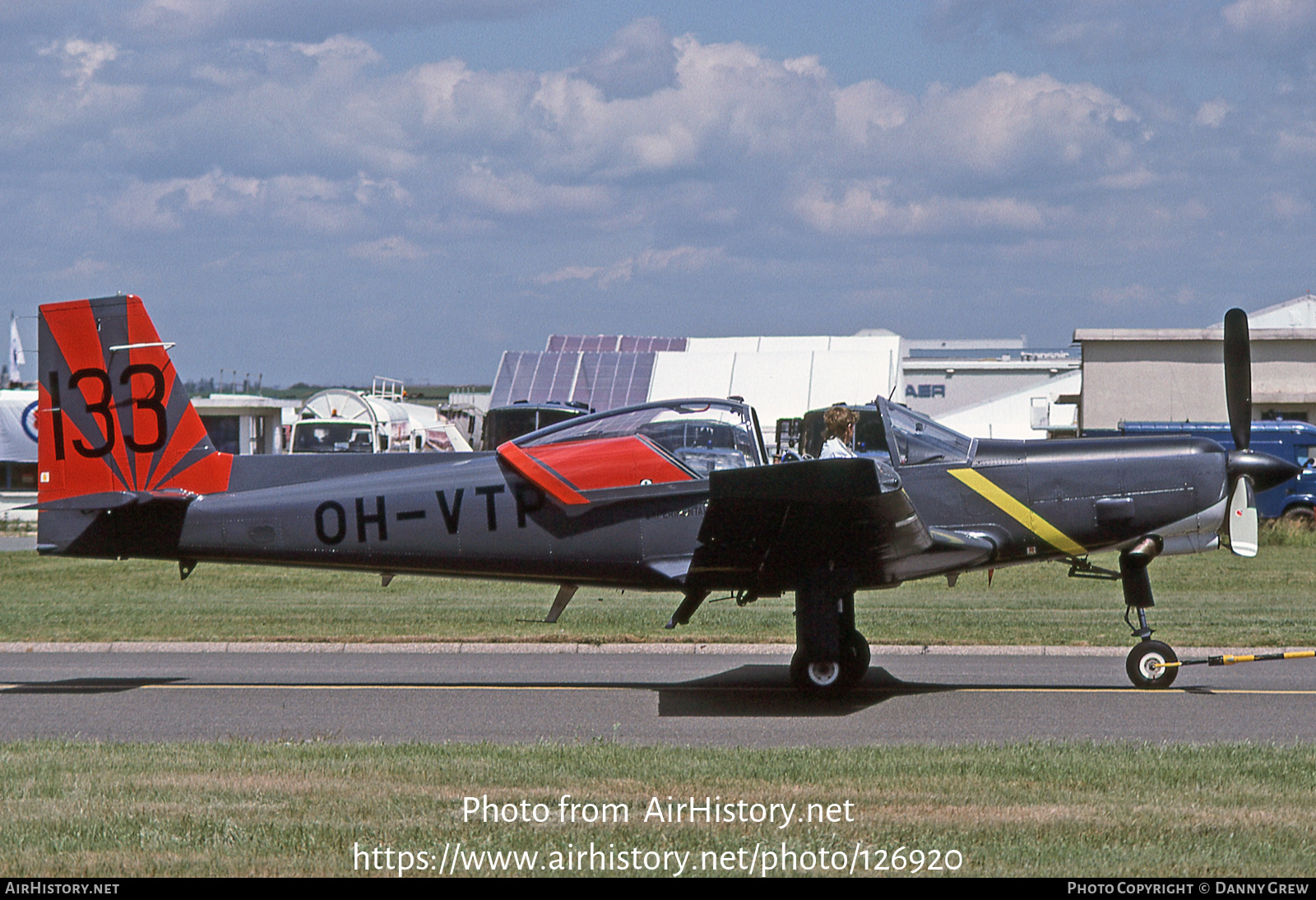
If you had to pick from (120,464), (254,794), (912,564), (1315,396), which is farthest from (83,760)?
(1315,396)

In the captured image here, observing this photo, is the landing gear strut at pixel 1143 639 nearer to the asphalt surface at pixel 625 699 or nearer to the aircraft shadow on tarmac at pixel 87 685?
the asphalt surface at pixel 625 699

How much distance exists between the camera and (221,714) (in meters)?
9.23

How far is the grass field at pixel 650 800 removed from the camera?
5.27 metres

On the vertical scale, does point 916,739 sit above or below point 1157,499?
below

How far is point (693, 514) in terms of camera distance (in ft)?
31.1

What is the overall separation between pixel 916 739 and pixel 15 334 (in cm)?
5656

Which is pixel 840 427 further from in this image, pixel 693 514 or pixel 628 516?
pixel 628 516

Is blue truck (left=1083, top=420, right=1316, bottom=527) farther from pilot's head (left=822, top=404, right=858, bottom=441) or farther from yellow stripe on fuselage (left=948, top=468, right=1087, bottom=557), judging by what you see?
pilot's head (left=822, top=404, right=858, bottom=441)

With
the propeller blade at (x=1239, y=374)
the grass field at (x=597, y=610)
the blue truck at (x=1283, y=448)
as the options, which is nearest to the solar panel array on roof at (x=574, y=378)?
the blue truck at (x=1283, y=448)

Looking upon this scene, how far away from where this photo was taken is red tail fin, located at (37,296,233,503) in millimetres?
10156

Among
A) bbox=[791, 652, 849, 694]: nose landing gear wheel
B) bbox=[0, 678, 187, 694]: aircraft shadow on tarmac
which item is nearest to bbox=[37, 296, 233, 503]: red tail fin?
bbox=[0, 678, 187, 694]: aircraft shadow on tarmac

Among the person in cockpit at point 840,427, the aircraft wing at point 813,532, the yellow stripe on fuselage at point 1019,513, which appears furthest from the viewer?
the person in cockpit at point 840,427

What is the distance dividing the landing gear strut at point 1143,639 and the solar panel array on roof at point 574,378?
156 feet

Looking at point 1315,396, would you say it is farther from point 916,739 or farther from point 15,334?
point 15,334
